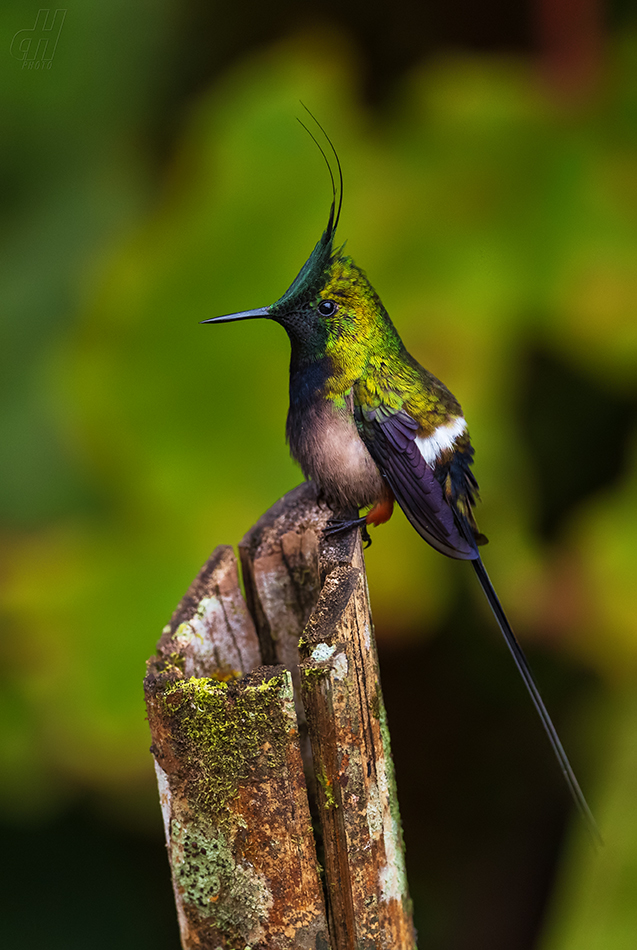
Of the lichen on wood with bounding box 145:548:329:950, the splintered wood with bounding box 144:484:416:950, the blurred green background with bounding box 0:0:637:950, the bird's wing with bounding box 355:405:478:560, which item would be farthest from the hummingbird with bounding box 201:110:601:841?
the blurred green background with bounding box 0:0:637:950

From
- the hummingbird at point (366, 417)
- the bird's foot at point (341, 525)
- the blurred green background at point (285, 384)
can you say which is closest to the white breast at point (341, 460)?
the hummingbird at point (366, 417)

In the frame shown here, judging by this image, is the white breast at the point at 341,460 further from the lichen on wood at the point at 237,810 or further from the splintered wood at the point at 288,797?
the lichen on wood at the point at 237,810

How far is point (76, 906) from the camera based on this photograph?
4344mm

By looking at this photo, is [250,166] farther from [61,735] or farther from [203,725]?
[203,725]

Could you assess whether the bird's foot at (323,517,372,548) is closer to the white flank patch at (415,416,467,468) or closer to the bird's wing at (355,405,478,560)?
the bird's wing at (355,405,478,560)

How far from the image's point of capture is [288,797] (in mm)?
1783

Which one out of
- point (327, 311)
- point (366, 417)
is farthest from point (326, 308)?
point (366, 417)

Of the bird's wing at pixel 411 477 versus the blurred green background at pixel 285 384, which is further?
the blurred green background at pixel 285 384

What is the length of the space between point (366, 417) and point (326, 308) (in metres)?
0.32

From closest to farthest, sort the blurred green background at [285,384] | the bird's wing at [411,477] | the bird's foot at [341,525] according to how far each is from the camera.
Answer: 1. the bird's foot at [341,525]
2. the bird's wing at [411,477]
3. the blurred green background at [285,384]

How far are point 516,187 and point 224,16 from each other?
1.83 m

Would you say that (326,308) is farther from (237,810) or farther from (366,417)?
(237,810)

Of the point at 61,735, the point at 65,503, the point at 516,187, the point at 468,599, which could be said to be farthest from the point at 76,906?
the point at 516,187

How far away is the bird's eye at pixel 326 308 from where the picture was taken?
259 cm
